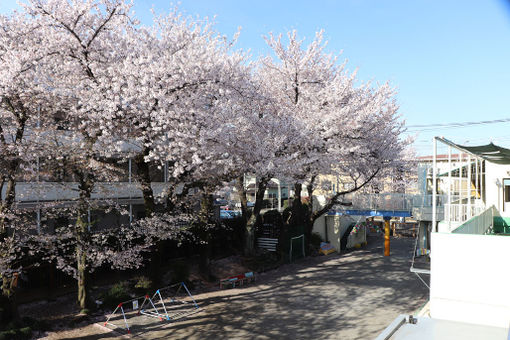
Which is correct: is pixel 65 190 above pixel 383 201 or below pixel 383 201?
above

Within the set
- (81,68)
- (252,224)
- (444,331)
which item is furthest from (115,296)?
(444,331)

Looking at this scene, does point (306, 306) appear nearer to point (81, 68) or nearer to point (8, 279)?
point (8, 279)

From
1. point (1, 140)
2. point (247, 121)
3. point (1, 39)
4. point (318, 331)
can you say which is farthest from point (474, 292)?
point (1, 39)

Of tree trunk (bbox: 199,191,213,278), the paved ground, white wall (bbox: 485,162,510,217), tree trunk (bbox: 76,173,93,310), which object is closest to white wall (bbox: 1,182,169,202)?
tree trunk (bbox: 76,173,93,310)

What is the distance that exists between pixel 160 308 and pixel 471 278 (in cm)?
952

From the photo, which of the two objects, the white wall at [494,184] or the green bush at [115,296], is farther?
the white wall at [494,184]

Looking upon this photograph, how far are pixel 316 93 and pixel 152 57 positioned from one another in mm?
9896

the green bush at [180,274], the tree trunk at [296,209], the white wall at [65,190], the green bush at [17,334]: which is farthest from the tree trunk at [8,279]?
the tree trunk at [296,209]

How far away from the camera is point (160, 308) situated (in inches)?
512

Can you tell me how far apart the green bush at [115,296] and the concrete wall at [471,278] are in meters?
9.98

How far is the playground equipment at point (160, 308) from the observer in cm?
1210

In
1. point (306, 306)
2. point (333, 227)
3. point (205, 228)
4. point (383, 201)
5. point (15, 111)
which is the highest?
point (15, 111)

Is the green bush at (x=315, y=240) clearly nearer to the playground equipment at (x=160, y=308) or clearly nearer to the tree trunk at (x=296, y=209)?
the tree trunk at (x=296, y=209)

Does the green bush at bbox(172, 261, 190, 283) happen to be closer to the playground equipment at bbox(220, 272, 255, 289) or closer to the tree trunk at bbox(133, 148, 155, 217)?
the playground equipment at bbox(220, 272, 255, 289)
